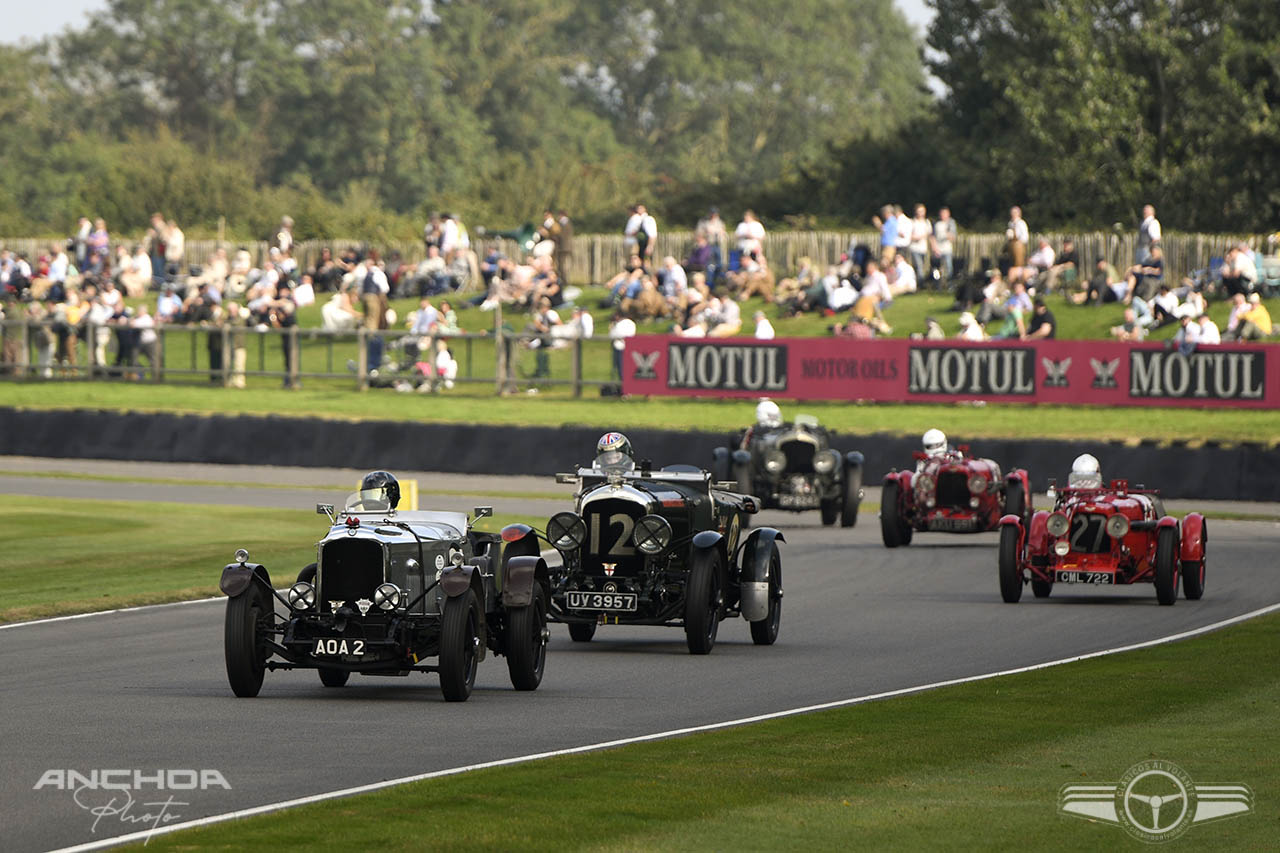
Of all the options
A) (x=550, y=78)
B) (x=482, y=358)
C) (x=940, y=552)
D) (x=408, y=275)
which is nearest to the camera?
(x=940, y=552)

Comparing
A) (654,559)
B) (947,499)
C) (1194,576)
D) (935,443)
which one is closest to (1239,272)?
(935,443)

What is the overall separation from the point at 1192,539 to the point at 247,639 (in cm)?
963

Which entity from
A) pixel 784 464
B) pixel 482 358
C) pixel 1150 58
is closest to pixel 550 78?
pixel 1150 58

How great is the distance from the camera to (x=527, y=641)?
12.6 m

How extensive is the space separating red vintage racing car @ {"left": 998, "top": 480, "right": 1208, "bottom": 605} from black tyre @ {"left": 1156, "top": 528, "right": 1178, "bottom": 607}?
1cm

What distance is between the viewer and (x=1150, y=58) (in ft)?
162

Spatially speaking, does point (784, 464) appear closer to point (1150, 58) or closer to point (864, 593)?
point (864, 593)

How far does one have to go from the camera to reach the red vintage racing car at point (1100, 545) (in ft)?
61.1

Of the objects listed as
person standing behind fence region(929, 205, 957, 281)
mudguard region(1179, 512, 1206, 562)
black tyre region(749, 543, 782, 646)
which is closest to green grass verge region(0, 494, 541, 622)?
black tyre region(749, 543, 782, 646)

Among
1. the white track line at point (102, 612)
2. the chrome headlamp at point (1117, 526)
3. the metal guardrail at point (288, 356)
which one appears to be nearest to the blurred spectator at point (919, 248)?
the metal guardrail at point (288, 356)

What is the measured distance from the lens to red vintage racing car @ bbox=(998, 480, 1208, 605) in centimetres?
1861

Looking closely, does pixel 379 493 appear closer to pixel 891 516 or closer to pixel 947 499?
pixel 891 516

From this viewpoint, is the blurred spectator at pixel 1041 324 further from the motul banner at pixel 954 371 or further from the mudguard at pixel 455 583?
the mudguard at pixel 455 583

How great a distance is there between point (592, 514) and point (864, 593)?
478 cm
